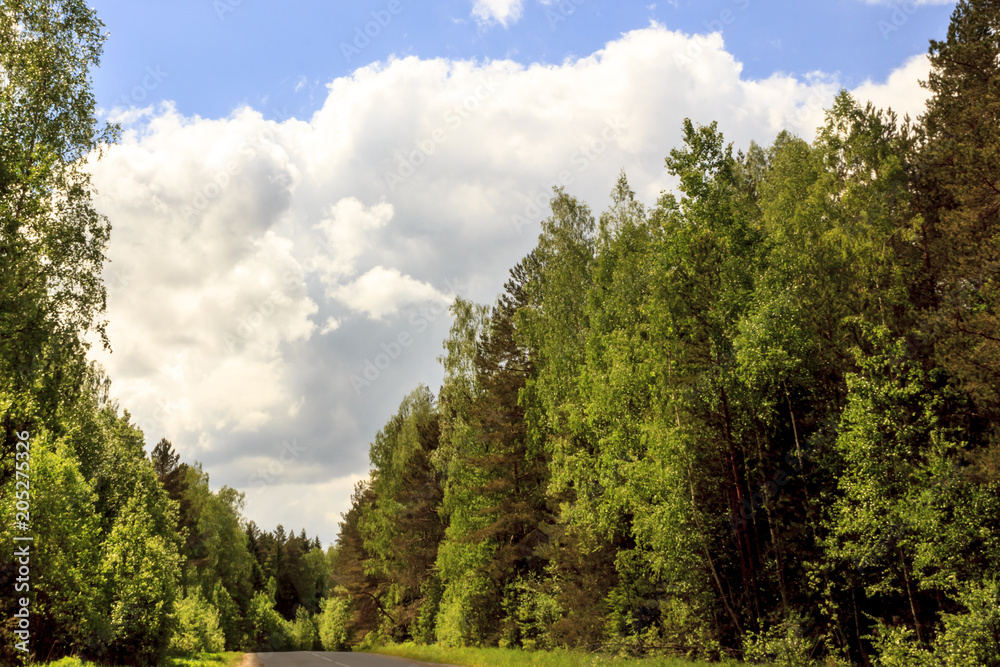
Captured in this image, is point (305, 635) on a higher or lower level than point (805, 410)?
lower

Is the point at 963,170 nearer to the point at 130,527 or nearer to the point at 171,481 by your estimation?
the point at 130,527

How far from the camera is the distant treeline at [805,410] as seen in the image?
16359 mm

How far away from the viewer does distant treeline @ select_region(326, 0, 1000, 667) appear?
1636 cm

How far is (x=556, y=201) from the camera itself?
1323 inches

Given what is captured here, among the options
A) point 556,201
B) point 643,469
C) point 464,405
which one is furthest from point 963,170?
point 464,405

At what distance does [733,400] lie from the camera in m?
18.8

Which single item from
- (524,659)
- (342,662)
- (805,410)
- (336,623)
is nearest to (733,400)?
(805,410)

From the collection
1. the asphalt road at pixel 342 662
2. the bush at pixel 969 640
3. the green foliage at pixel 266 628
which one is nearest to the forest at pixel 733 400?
→ the bush at pixel 969 640

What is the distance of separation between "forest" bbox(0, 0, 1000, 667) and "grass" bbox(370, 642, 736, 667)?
90 centimetres

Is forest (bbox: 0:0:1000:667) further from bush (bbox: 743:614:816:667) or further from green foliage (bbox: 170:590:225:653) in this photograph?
green foliage (bbox: 170:590:225:653)

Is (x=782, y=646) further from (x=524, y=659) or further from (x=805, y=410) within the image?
(x=524, y=659)

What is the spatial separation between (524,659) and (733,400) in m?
12.8

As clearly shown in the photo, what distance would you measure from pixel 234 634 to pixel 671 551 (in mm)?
63196

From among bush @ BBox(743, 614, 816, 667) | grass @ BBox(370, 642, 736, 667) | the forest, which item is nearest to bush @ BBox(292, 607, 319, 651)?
grass @ BBox(370, 642, 736, 667)
